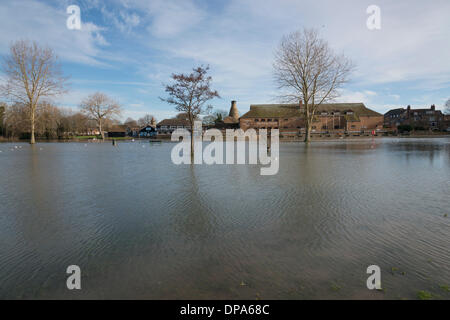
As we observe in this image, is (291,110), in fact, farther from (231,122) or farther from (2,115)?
(2,115)

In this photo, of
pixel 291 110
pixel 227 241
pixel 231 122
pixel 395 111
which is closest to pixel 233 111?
pixel 231 122

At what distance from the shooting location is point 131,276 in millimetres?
3266

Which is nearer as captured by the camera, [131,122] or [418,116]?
[418,116]

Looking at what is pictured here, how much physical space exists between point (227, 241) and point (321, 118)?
2859 inches

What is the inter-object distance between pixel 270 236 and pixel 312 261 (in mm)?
1003

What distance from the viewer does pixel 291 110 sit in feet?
235

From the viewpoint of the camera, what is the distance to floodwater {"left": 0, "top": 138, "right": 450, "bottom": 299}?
3051 millimetres

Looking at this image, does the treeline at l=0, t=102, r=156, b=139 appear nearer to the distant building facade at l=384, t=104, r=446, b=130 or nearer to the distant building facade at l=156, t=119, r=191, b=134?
the distant building facade at l=156, t=119, r=191, b=134

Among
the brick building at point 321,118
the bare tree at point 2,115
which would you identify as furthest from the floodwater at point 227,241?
the bare tree at point 2,115

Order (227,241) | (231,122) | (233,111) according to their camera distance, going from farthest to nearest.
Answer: (233,111)
(231,122)
(227,241)

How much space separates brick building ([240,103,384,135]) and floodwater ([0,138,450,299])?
2428 inches

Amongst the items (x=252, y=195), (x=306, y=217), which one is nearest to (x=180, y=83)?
(x=252, y=195)

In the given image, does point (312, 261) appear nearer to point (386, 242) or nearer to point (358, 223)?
point (386, 242)

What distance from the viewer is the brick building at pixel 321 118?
6775 centimetres
